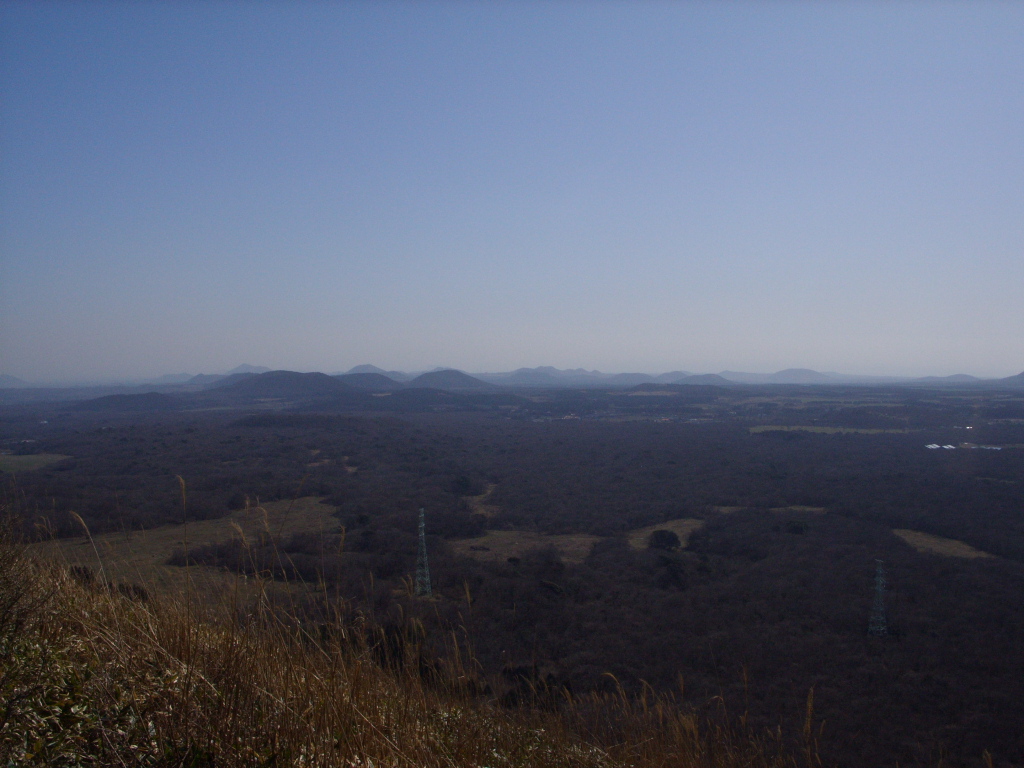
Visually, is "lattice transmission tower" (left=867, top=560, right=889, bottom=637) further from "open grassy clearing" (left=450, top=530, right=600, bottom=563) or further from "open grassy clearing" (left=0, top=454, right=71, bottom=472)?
"open grassy clearing" (left=0, top=454, right=71, bottom=472)

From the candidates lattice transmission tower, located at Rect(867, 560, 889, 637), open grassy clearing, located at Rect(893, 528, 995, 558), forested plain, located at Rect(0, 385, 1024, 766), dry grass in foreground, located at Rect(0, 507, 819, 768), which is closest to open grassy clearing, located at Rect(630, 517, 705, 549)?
forested plain, located at Rect(0, 385, 1024, 766)


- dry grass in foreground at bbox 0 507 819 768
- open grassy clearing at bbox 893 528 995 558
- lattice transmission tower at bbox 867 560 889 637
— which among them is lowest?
open grassy clearing at bbox 893 528 995 558

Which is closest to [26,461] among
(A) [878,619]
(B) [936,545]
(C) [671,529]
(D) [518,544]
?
(D) [518,544]

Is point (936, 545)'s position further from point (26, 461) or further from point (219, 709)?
point (26, 461)

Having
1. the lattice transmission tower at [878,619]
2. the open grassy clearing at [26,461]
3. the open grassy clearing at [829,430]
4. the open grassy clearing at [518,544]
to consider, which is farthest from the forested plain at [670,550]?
the open grassy clearing at [26,461]

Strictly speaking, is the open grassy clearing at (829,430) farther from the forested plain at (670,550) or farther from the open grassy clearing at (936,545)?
the open grassy clearing at (936,545)

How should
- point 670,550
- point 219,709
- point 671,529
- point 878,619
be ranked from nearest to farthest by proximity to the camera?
point 219,709, point 878,619, point 670,550, point 671,529

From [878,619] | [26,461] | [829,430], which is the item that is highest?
[829,430]
